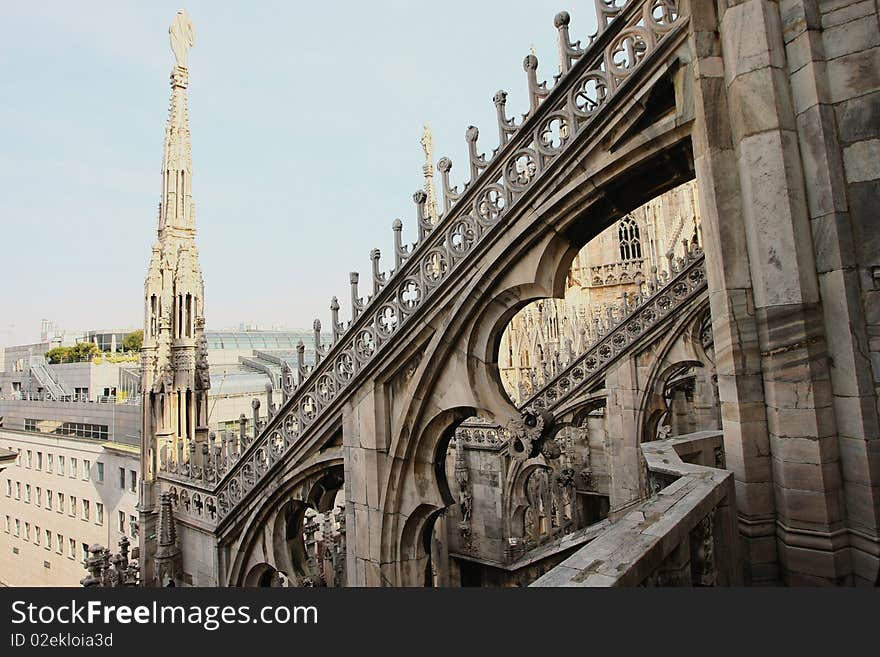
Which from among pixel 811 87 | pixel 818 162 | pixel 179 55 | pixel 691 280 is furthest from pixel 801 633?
pixel 179 55

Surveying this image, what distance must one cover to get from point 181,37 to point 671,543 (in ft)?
49.1

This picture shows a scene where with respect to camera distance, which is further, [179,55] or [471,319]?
[179,55]

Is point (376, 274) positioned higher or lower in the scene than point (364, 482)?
higher

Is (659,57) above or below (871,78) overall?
above

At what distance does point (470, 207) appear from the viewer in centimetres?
618

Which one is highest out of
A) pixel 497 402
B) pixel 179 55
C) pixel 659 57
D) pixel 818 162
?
pixel 179 55

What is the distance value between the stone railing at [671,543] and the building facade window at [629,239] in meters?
31.8

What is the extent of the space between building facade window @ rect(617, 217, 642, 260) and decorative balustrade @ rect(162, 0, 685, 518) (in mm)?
29403

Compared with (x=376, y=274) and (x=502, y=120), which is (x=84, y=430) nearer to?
(x=376, y=274)

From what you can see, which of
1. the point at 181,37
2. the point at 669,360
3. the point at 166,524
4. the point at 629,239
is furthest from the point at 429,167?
the point at 166,524

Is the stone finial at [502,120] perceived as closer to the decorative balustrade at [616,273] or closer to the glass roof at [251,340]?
the decorative balustrade at [616,273]

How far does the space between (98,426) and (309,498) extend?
24.7 m

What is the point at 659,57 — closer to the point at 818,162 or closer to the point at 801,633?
the point at 818,162

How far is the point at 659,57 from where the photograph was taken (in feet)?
15.0
